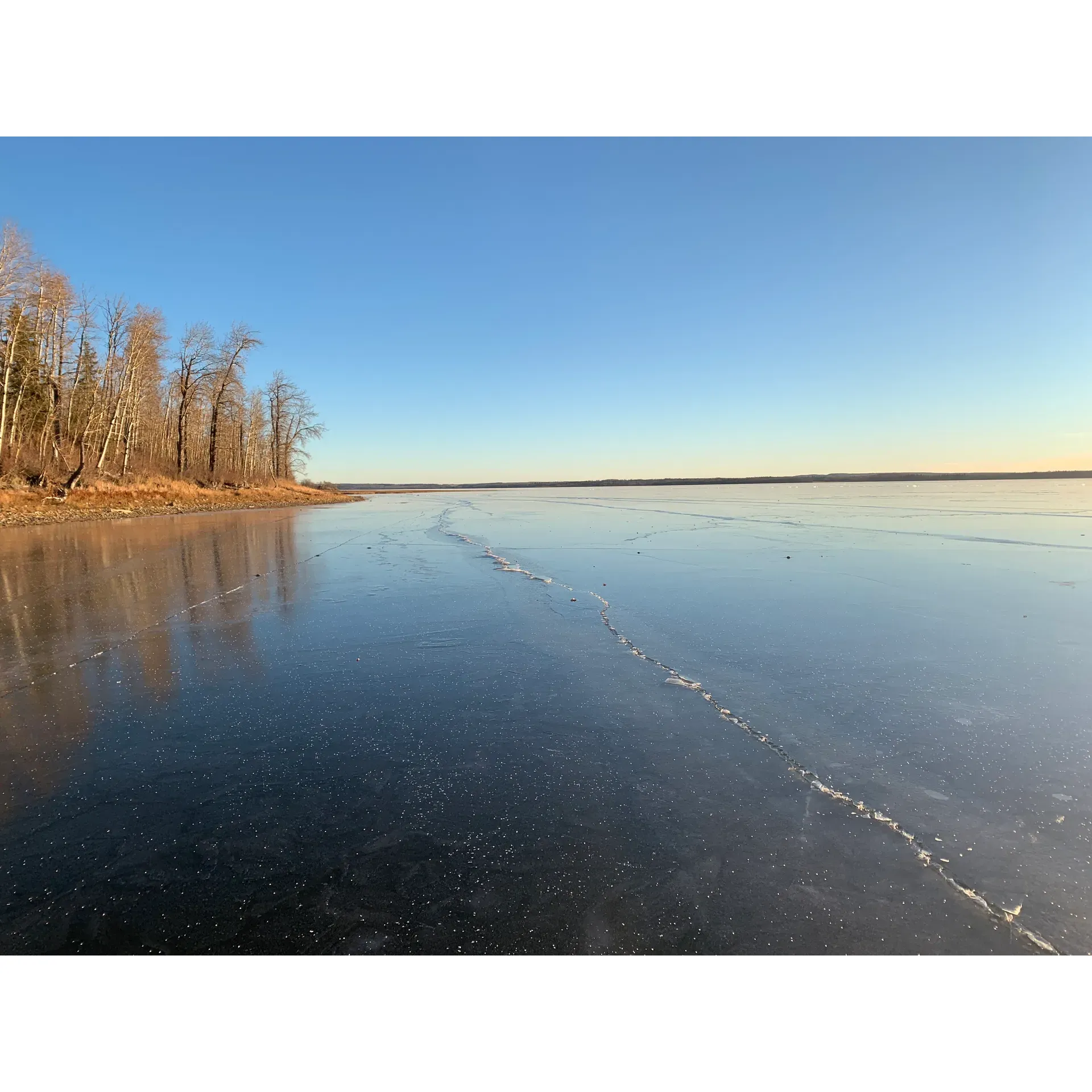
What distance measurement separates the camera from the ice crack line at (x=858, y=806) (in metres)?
2.20

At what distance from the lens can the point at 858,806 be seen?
118 inches

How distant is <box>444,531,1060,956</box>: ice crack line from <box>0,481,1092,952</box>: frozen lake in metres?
0.02

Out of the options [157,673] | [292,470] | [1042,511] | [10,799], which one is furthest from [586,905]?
[292,470]

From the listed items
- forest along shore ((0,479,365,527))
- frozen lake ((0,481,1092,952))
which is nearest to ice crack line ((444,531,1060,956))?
frozen lake ((0,481,1092,952))

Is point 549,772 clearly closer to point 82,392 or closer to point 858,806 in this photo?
point 858,806

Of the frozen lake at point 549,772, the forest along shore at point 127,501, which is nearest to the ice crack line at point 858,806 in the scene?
the frozen lake at point 549,772

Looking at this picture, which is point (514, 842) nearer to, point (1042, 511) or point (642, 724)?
point (642, 724)

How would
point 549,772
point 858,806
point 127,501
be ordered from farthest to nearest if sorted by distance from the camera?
point 127,501
point 549,772
point 858,806

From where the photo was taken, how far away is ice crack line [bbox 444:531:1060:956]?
7.23 feet

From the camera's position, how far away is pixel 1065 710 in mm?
4203

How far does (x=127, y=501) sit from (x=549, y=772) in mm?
33576

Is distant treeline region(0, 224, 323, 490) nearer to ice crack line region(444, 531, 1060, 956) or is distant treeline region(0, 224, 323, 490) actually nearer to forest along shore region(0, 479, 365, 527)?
forest along shore region(0, 479, 365, 527)

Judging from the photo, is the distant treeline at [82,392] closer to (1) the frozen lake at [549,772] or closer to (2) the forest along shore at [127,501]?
(2) the forest along shore at [127,501]

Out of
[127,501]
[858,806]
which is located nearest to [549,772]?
[858,806]
